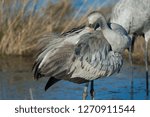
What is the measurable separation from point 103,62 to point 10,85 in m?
2.33

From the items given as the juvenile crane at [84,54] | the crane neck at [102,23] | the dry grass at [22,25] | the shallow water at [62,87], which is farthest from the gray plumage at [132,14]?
the dry grass at [22,25]

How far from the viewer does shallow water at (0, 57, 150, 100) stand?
34.2 ft

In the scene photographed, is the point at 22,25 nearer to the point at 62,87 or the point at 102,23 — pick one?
the point at 62,87

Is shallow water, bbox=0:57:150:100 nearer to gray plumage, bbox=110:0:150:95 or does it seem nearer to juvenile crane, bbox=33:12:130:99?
gray plumage, bbox=110:0:150:95

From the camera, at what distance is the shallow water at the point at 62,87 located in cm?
1044

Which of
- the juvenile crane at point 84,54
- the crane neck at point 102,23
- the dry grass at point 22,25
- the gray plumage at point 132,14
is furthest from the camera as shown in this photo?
the dry grass at point 22,25

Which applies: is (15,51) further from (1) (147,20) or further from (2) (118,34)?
(2) (118,34)

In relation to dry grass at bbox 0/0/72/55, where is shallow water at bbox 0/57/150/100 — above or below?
below

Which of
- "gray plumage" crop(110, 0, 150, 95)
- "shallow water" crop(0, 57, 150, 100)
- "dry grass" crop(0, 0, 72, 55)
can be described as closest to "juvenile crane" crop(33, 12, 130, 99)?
"shallow water" crop(0, 57, 150, 100)

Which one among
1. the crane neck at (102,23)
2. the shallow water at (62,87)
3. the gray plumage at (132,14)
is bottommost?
the shallow water at (62,87)

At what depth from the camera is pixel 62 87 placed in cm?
1094

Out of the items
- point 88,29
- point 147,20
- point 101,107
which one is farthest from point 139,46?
point 101,107

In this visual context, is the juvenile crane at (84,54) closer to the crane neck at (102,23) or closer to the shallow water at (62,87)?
the crane neck at (102,23)

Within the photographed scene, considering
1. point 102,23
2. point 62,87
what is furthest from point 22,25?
point 102,23
